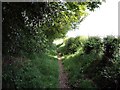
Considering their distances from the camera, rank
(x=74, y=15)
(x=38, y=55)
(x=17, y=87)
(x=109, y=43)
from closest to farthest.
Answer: (x=17, y=87), (x=74, y=15), (x=109, y=43), (x=38, y=55)

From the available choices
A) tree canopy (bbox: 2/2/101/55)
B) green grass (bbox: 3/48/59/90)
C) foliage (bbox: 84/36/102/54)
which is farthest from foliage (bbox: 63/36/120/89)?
tree canopy (bbox: 2/2/101/55)

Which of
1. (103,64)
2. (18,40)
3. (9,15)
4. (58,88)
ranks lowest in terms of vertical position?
(58,88)

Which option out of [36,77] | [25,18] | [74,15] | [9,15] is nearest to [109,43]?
[74,15]

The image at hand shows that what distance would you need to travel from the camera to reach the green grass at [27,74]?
8.67m

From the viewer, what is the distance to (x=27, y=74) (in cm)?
1066

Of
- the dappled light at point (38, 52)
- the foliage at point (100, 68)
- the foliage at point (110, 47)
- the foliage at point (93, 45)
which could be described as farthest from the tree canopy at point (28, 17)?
the foliage at point (93, 45)

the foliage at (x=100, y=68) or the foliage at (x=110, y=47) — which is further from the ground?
the foliage at (x=110, y=47)

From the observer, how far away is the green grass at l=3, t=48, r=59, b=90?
8.67 metres

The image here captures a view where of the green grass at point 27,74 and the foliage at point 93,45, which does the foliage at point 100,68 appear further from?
the green grass at point 27,74

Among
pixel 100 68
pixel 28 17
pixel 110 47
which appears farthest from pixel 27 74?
pixel 110 47

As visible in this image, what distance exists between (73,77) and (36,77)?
2383mm

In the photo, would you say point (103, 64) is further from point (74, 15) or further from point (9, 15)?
point (9, 15)

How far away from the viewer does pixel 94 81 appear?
11297mm

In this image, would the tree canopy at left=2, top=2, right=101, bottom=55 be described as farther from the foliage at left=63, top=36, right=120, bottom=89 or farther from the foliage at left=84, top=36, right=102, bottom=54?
the foliage at left=84, top=36, right=102, bottom=54
